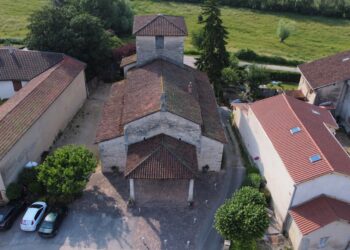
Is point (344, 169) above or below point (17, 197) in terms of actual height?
above

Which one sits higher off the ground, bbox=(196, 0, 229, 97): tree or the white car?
bbox=(196, 0, 229, 97): tree

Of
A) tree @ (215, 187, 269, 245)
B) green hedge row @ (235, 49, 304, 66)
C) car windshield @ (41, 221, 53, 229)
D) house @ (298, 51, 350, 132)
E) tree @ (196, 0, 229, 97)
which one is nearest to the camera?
tree @ (215, 187, 269, 245)

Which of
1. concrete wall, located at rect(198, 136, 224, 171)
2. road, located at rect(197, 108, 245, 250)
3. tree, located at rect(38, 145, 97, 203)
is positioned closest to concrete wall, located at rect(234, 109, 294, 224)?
road, located at rect(197, 108, 245, 250)

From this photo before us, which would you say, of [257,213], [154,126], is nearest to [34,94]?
[154,126]

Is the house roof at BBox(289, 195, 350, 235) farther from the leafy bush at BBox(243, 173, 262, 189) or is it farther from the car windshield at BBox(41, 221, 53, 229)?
the car windshield at BBox(41, 221, 53, 229)

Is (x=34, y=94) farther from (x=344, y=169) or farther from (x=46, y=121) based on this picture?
(x=344, y=169)

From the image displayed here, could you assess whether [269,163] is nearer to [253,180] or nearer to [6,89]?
[253,180]
